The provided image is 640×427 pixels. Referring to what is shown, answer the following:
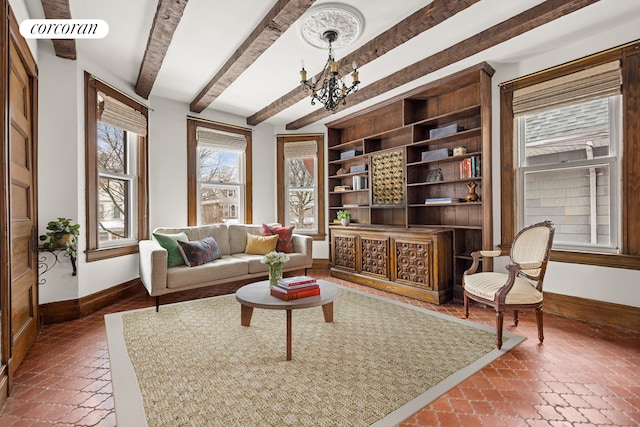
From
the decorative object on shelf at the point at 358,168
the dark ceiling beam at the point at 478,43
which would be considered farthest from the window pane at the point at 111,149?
the decorative object on shelf at the point at 358,168

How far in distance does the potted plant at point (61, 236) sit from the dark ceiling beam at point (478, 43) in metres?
3.69

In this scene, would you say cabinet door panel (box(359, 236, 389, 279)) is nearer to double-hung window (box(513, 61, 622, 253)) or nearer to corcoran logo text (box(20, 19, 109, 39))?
double-hung window (box(513, 61, 622, 253))

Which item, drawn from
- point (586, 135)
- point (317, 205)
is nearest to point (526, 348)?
point (586, 135)

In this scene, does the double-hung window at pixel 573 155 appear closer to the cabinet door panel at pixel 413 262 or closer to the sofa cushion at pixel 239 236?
the cabinet door panel at pixel 413 262

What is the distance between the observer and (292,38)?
305 cm

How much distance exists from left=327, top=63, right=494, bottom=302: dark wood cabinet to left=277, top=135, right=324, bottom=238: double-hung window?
45 cm

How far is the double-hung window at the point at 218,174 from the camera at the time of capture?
4961 mm

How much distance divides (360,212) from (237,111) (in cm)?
269

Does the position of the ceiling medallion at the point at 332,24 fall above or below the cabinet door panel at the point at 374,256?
above

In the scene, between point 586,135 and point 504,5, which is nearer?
point 504,5

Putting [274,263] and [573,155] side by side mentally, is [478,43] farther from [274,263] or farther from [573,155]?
[274,263]

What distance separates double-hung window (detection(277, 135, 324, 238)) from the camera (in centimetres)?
583

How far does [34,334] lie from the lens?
2.70 m

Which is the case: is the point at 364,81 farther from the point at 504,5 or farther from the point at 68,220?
the point at 68,220
